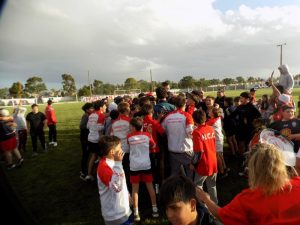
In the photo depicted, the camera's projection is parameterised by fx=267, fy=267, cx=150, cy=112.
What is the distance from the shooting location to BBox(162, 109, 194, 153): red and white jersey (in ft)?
16.6

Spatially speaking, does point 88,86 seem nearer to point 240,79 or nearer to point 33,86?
point 33,86

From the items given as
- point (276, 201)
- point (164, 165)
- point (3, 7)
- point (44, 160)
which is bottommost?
point (44, 160)

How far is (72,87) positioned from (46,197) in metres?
103

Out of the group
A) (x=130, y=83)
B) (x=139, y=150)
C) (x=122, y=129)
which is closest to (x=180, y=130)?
(x=139, y=150)

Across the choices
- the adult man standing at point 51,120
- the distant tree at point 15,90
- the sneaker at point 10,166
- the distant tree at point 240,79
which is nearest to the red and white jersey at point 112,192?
the sneaker at point 10,166

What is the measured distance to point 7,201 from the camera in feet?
7.10

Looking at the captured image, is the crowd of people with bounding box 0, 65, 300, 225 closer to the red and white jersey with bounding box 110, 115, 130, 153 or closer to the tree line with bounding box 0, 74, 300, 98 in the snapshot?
the red and white jersey with bounding box 110, 115, 130, 153

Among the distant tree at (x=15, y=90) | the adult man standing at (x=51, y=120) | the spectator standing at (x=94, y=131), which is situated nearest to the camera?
the spectator standing at (x=94, y=131)

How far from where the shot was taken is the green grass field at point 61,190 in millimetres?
5012

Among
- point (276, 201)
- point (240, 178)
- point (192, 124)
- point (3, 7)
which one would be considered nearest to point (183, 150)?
point (192, 124)

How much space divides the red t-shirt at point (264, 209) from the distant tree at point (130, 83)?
4077 inches

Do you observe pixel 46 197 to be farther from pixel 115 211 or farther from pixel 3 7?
pixel 3 7

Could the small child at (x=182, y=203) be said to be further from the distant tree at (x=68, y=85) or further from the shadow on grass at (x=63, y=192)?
the distant tree at (x=68, y=85)

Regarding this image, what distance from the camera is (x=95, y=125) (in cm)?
665
